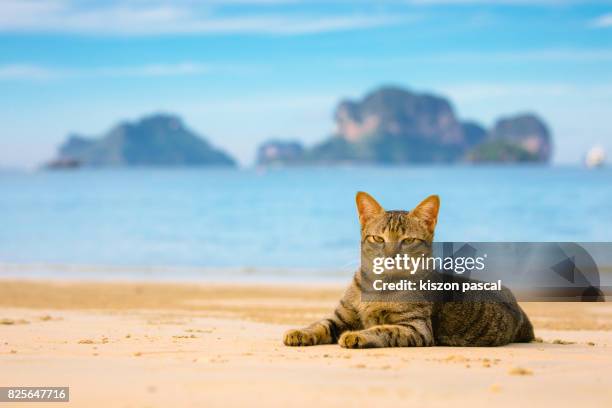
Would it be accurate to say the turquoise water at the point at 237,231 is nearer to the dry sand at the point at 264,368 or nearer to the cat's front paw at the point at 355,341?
the cat's front paw at the point at 355,341

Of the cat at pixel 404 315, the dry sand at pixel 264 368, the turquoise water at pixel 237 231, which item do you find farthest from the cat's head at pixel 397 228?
the dry sand at pixel 264 368

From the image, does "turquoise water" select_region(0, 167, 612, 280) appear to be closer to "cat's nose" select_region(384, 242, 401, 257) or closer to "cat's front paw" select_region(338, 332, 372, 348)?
"cat's nose" select_region(384, 242, 401, 257)

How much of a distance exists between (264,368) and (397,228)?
5.02 feet

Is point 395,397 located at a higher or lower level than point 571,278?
lower

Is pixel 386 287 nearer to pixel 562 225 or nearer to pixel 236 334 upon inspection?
pixel 236 334

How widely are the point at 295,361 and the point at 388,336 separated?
35.6 inches

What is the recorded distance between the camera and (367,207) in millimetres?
6301

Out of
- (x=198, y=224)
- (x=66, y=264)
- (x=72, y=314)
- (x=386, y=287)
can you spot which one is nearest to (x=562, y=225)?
(x=198, y=224)

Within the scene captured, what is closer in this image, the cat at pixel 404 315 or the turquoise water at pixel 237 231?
the cat at pixel 404 315

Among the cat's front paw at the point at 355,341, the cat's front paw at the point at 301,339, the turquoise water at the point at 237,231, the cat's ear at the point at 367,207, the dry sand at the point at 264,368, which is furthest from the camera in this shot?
the turquoise water at the point at 237,231

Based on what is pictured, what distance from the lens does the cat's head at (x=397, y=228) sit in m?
6.11

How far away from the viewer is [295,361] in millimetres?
5586

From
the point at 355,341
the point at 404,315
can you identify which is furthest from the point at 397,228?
the point at 355,341

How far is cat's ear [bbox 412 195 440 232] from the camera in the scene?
6129 mm
